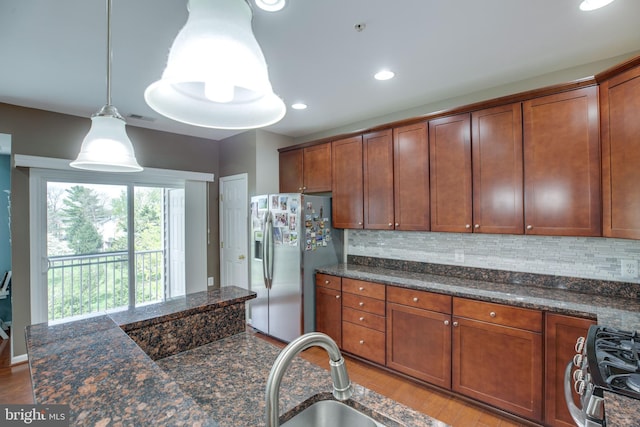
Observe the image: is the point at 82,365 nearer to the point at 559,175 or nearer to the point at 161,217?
the point at 559,175

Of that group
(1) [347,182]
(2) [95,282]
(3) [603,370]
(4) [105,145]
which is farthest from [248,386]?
(2) [95,282]

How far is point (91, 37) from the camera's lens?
1.85 metres

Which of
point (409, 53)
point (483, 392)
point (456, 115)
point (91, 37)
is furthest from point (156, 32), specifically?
point (483, 392)

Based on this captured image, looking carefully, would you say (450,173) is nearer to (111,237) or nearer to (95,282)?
(111,237)

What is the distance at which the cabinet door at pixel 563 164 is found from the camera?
78.7 inches

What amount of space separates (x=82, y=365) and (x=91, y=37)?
1.96m

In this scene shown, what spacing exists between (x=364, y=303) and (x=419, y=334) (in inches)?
22.1

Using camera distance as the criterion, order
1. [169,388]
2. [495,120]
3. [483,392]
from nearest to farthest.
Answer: [169,388], [483,392], [495,120]

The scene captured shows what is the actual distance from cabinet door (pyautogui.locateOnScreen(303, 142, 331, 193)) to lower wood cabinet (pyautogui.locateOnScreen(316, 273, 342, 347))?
107cm

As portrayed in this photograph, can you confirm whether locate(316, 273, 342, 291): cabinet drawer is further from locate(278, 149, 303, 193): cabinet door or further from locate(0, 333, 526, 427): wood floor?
locate(278, 149, 303, 193): cabinet door

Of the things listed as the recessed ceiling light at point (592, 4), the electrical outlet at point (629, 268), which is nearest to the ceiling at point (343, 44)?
the recessed ceiling light at point (592, 4)

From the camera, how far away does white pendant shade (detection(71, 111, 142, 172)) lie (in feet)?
4.55

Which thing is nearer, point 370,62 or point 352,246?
point 370,62

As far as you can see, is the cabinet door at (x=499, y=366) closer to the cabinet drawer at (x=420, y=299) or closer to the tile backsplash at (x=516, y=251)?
the cabinet drawer at (x=420, y=299)
